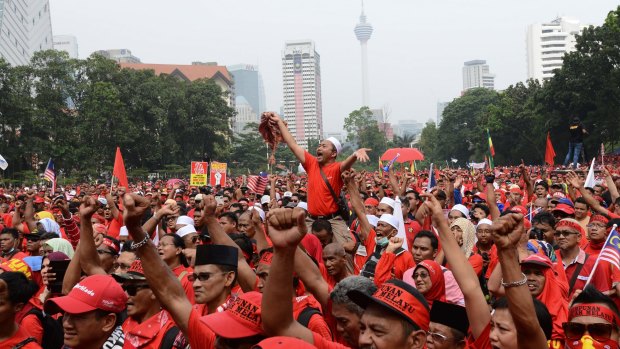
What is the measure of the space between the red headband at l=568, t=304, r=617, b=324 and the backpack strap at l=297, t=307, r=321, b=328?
1.47m

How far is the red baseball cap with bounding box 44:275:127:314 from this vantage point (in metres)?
3.79

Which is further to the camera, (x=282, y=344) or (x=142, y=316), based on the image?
(x=142, y=316)

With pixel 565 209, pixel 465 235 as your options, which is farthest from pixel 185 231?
pixel 565 209

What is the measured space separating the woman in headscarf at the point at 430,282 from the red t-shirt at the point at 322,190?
8.38ft

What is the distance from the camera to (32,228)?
977cm

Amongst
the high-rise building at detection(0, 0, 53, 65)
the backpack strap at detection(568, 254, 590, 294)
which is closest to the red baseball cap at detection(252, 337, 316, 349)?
the backpack strap at detection(568, 254, 590, 294)

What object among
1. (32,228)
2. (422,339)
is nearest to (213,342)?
(422,339)

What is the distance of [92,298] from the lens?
3.85 meters

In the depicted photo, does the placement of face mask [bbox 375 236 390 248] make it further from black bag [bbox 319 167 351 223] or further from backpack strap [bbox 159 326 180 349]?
backpack strap [bbox 159 326 180 349]

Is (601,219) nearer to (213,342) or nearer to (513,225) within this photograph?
(513,225)

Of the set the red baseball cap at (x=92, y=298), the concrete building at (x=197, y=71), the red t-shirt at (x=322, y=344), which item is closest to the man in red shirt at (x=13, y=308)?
the red baseball cap at (x=92, y=298)

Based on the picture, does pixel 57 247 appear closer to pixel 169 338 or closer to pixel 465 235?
pixel 169 338

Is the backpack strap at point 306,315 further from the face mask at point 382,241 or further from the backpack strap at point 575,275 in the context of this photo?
the backpack strap at point 575,275

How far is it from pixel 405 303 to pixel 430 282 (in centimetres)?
174
